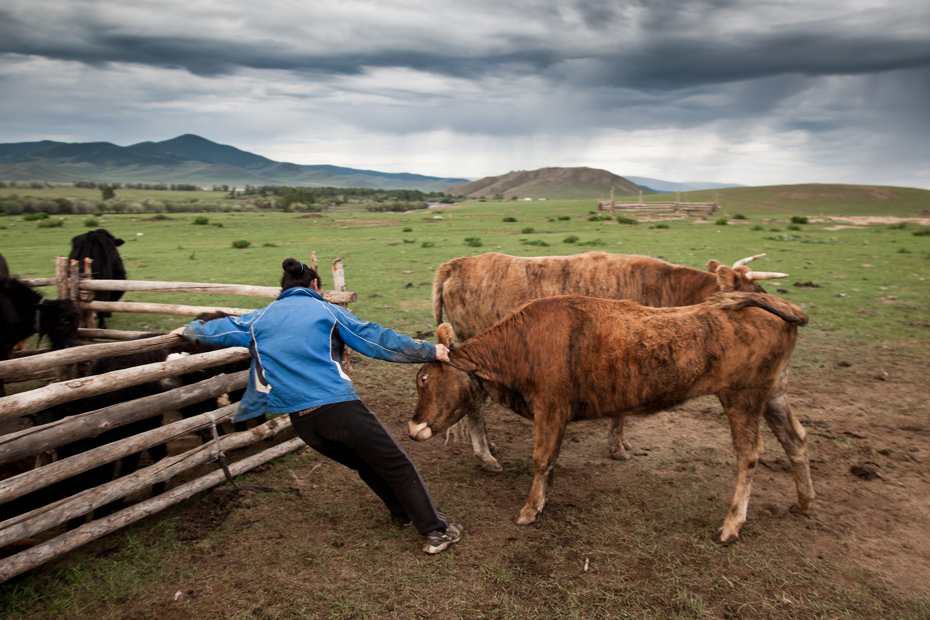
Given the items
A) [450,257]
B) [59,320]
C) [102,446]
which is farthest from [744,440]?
[450,257]

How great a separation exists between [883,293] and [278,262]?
16685mm

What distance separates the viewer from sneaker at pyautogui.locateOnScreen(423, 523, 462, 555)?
4.01 metres

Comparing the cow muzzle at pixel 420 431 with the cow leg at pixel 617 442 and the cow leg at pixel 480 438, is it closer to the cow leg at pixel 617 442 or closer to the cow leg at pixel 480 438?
the cow leg at pixel 480 438

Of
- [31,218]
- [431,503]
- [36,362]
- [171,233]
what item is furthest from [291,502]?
[31,218]

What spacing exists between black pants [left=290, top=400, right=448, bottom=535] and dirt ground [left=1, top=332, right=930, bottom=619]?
371 millimetres

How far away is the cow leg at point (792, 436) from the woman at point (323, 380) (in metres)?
2.89

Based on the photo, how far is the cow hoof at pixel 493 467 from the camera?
5.41 meters

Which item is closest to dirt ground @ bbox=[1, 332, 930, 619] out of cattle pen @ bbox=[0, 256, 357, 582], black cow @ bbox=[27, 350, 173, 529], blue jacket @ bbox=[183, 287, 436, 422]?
cattle pen @ bbox=[0, 256, 357, 582]

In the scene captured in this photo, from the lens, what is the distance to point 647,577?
3764mm

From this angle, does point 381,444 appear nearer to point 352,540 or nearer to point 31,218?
point 352,540

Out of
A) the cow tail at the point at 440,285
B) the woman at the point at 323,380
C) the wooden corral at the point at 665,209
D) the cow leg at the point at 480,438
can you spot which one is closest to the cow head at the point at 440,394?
the woman at the point at 323,380

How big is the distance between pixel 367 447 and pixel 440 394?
0.80 meters

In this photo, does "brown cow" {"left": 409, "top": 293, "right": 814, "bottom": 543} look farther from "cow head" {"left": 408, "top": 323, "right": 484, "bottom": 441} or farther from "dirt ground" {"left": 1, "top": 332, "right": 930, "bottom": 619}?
"dirt ground" {"left": 1, "top": 332, "right": 930, "bottom": 619}

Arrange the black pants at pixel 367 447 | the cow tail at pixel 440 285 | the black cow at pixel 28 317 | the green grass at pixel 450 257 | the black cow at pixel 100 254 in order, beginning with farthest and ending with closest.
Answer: the black cow at pixel 100 254, the green grass at pixel 450 257, the black cow at pixel 28 317, the cow tail at pixel 440 285, the black pants at pixel 367 447
